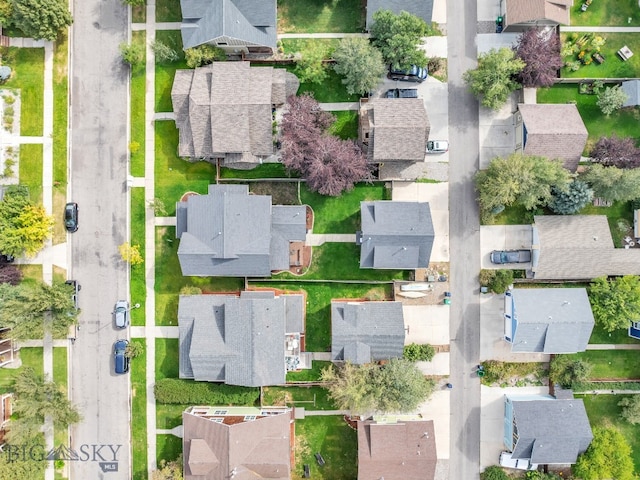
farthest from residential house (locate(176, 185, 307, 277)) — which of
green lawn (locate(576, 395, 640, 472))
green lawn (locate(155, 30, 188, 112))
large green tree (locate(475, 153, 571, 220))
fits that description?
green lawn (locate(576, 395, 640, 472))

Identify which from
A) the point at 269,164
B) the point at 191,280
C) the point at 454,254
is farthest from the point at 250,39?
the point at 454,254

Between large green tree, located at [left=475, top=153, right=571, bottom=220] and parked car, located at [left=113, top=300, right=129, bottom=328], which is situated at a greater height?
large green tree, located at [left=475, top=153, right=571, bottom=220]

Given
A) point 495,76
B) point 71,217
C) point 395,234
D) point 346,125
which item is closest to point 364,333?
point 395,234

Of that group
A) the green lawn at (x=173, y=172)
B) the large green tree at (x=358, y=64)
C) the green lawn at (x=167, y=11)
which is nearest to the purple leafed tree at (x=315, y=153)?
the large green tree at (x=358, y=64)

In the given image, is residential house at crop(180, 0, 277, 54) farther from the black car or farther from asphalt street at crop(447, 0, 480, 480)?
the black car

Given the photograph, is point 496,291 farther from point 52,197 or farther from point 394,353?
point 52,197

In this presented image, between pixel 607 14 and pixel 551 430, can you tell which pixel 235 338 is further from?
pixel 607 14
